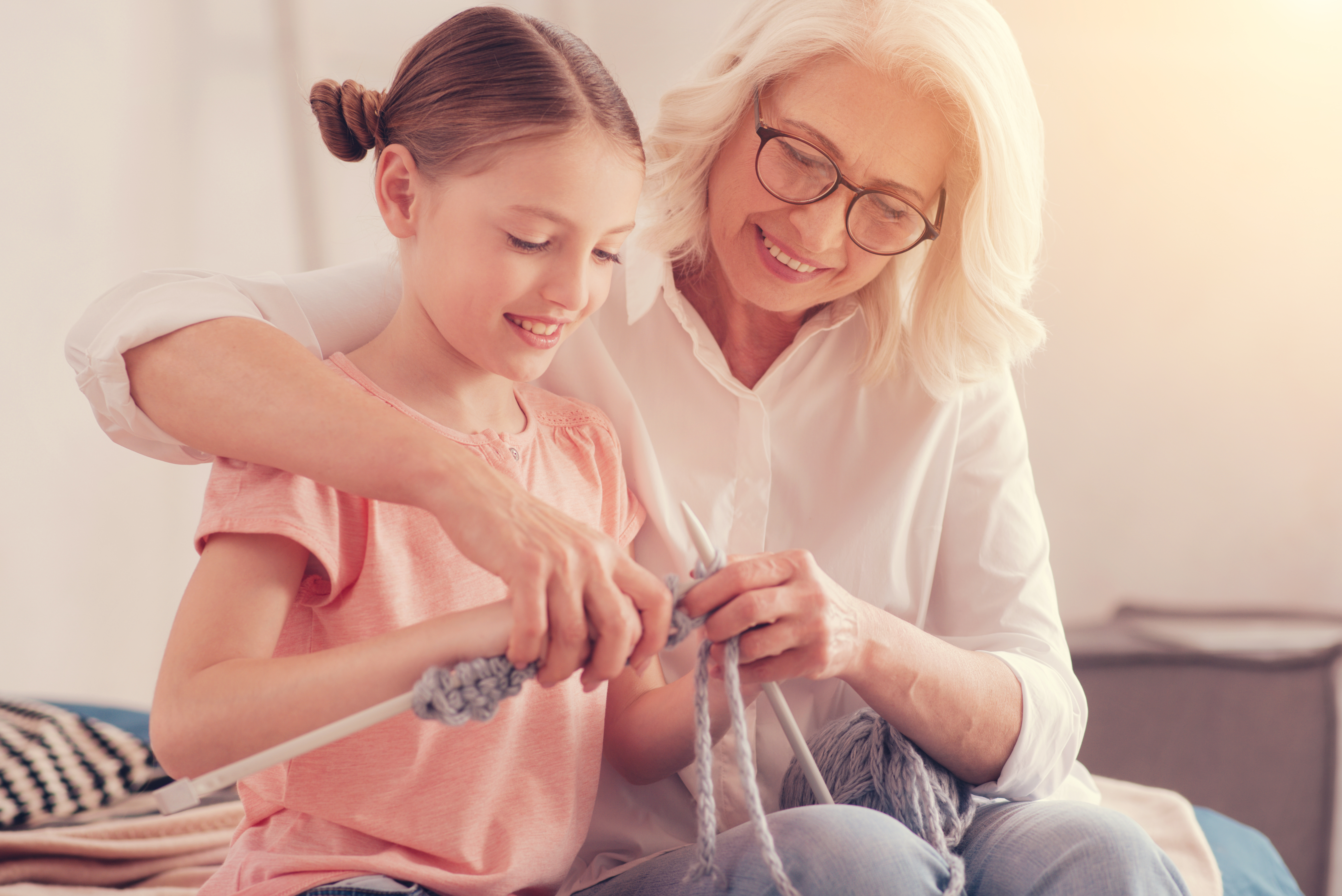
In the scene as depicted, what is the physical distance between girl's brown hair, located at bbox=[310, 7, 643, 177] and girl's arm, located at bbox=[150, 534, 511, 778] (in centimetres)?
45

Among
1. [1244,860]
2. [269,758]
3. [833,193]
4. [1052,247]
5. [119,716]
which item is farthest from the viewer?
[1052,247]

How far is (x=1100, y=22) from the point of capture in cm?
205

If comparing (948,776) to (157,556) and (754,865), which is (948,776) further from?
(157,556)

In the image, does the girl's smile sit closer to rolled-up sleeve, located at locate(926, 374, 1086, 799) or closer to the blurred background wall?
rolled-up sleeve, located at locate(926, 374, 1086, 799)

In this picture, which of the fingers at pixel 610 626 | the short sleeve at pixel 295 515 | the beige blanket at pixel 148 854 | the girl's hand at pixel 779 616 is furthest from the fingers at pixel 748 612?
the beige blanket at pixel 148 854

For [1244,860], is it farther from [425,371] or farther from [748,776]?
[425,371]

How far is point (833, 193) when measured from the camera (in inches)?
42.6

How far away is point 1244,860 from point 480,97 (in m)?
1.59

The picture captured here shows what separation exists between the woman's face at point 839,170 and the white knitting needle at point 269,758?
684 mm

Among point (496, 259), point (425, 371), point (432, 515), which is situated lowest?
point (432, 515)

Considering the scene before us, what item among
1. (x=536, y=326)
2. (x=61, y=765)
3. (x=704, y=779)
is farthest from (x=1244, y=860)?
(x=61, y=765)

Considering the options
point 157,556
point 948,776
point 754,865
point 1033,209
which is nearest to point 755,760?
point 948,776

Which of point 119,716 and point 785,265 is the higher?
point 785,265

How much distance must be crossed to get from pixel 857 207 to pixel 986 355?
10.7 inches
